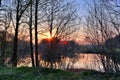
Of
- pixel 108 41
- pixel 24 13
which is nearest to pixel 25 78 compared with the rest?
pixel 108 41

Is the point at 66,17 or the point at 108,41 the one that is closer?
the point at 108,41

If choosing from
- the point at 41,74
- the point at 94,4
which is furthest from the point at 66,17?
the point at 41,74

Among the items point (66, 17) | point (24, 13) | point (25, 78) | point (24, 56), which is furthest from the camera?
point (24, 56)

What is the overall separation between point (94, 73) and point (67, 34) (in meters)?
14.9

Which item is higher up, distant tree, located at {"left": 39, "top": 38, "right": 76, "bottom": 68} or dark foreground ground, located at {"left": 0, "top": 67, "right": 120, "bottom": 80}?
distant tree, located at {"left": 39, "top": 38, "right": 76, "bottom": 68}

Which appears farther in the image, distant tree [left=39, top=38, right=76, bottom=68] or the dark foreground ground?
distant tree [left=39, top=38, right=76, bottom=68]

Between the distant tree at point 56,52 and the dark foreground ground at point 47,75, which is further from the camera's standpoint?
the distant tree at point 56,52

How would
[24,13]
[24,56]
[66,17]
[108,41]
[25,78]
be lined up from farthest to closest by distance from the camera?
1. [24,56]
2. [66,17]
3. [24,13]
4. [108,41]
5. [25,78]

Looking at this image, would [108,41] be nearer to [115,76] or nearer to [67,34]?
[115,76]

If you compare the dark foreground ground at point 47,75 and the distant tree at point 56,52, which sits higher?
the distant tree at point 56,52

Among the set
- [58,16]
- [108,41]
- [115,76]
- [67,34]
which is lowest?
[115,76]

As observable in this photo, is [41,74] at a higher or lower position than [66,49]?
lower

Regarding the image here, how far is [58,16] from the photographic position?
26062 mm

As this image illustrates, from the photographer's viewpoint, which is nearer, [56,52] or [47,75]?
[47,75]
